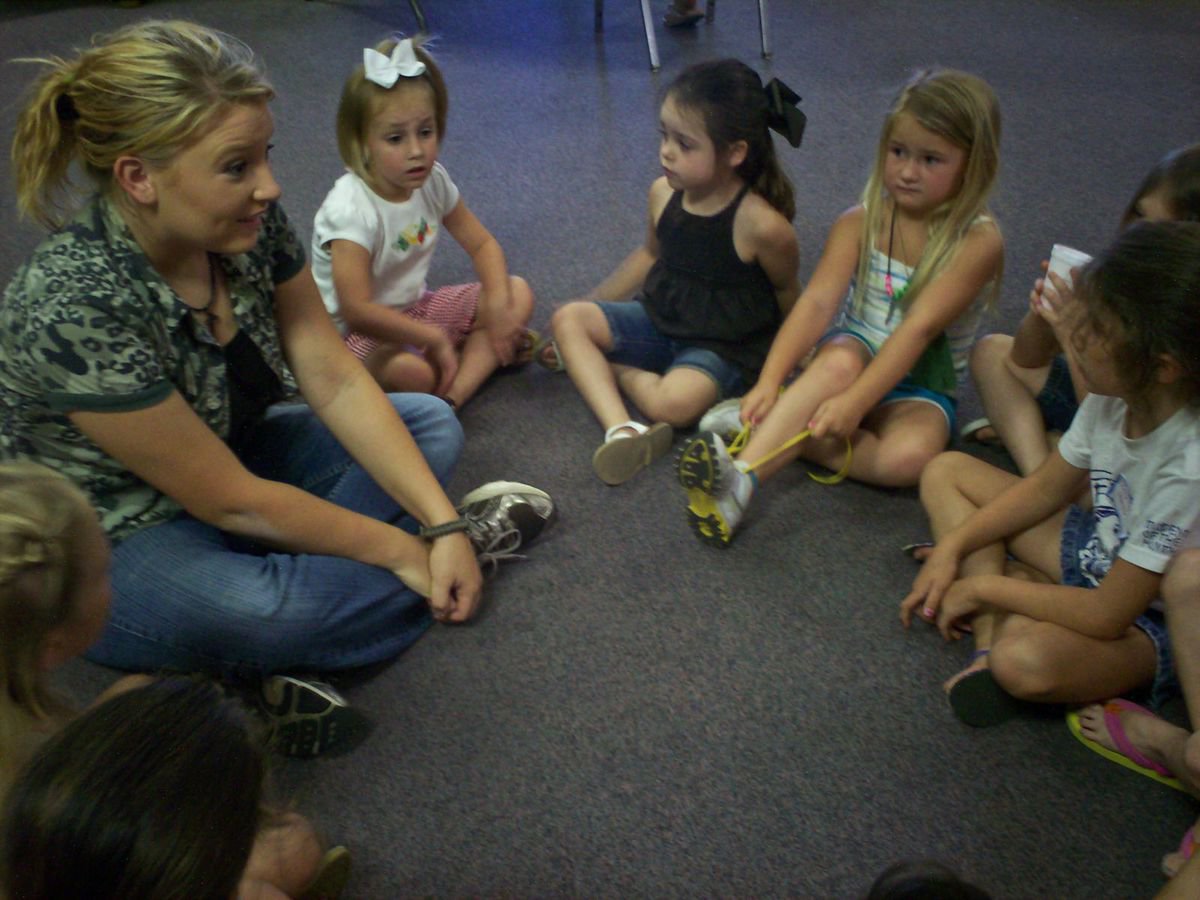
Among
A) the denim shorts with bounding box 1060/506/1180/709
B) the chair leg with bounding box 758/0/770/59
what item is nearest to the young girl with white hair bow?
the denim shorts with bounding box 1060/506/1180/709

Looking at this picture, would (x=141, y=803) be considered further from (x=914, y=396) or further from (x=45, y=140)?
(x=914, y=396)

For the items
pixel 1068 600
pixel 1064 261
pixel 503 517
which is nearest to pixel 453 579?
pixel 503 517

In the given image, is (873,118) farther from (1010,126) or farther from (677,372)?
(677,372)

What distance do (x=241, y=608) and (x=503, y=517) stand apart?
42 cm

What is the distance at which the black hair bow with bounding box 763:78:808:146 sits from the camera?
65.5 inches

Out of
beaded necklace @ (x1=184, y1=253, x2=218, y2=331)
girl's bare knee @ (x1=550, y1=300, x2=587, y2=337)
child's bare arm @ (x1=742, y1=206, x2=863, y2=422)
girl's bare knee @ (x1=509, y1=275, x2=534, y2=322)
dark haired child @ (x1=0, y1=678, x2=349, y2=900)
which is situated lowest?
girl's bare knee @ (x1=509, y1=275, x2=534, y2=322)

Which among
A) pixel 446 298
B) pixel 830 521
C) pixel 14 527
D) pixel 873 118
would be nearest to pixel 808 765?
pixel 830 521

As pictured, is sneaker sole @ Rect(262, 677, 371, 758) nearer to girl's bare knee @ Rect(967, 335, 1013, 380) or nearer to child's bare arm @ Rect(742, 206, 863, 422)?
child's bare arm @ Rect(742, 206, 863, 422)

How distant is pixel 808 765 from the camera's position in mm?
1245

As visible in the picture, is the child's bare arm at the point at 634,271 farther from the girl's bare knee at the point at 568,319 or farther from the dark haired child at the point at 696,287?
the girl's bare knee at the point at 568,319

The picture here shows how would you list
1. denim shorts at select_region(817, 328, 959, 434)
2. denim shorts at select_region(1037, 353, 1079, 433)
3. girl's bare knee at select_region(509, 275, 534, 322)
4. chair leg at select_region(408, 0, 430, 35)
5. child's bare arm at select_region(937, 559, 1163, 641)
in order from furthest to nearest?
chair leg at select_region(408, 0, 430, 35) < girl's bare knee at select_region(509, 275, 534, 322) < denim shorts at select_region(817, 328, 959, 434) < denim shorts at select_region(1037, 353, 1079, 433) < child's bare arm at select_region(937, 559, 1163, 641)

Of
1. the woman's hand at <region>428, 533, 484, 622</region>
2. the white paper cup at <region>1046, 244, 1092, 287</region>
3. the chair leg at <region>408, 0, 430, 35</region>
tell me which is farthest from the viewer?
the chair leg at <region>408, 0, 430, 35</region>

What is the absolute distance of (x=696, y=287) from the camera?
1.80 meters

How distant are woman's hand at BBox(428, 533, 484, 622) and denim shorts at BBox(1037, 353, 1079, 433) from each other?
968 millimetres
